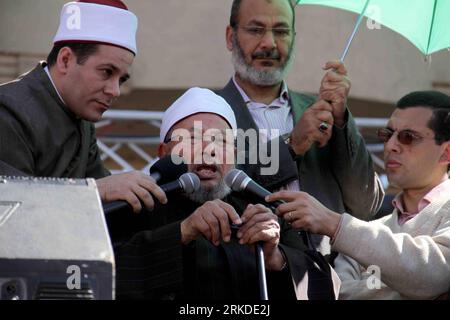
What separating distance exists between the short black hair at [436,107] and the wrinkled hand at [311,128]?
427mm

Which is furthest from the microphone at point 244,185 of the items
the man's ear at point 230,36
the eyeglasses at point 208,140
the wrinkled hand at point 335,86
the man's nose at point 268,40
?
the man's ear at point 230,36

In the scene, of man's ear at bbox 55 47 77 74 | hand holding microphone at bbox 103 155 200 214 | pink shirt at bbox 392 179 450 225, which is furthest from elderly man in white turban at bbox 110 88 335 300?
man's ear at bbox 55 47 77 74

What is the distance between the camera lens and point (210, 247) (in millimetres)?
5723

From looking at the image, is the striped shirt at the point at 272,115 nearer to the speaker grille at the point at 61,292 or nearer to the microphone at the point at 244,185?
the microphone at the point at 244,185

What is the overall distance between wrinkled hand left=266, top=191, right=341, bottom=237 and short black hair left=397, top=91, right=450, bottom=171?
31.8 inches

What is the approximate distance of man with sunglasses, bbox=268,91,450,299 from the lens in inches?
220

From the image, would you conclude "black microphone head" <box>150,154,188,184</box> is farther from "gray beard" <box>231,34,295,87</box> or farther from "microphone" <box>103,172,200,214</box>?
"gray beard" <box>231,34,295,87</box>

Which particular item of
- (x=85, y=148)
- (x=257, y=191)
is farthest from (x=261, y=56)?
(x=257, y=191)

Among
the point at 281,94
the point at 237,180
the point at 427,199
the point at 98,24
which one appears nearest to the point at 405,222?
the point at 427,199

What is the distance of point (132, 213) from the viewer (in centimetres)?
589

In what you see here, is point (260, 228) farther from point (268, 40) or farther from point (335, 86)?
point (268, 40)
